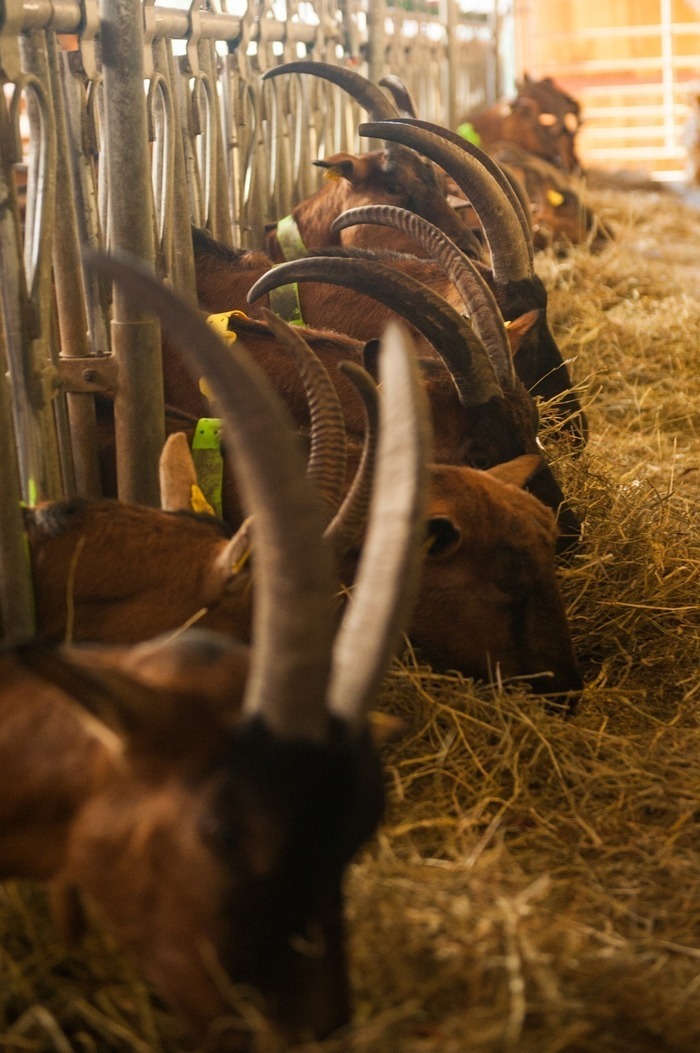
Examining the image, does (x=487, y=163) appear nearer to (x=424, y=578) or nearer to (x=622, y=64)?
(x=424, y=578)

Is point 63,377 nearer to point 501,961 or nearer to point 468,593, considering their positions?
point 468,593

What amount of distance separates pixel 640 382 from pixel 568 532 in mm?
3865

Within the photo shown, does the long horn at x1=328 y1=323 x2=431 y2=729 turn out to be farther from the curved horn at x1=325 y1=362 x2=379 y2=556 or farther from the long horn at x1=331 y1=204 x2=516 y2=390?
the long horn at x1=331 y1=204 x2=516 y2=390

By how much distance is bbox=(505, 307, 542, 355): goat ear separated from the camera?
5.52 metres

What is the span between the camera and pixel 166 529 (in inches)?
126

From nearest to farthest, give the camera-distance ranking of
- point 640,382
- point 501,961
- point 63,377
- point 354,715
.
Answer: point 354,715, point 501,961, point 63,377, point 640,382

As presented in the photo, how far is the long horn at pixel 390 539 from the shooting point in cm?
192

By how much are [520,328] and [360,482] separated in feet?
8.83

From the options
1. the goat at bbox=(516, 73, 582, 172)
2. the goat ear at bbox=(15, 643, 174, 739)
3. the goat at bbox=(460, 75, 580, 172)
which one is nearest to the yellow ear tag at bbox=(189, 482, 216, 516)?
the goat ear at bbox=(15, 643, 174, 739)

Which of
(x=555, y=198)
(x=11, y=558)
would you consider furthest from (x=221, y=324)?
(x=555, y=198)

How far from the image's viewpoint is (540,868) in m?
3.03

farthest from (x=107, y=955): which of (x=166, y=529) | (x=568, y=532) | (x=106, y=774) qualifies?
(x=568, y=532)

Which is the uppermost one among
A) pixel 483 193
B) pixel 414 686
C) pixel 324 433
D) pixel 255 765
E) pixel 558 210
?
pixel 483 193

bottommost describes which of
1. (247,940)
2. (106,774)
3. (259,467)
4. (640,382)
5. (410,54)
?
(640,382)
